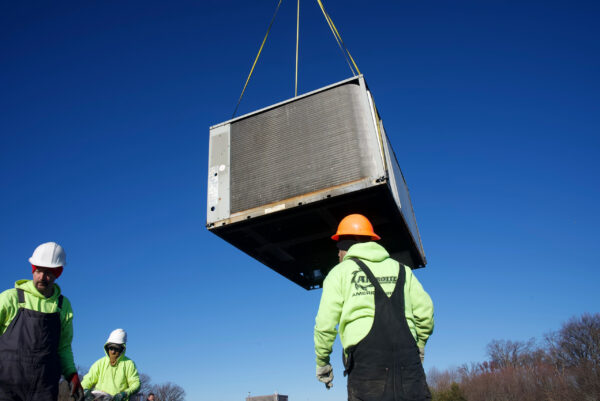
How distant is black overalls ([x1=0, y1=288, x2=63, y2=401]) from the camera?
2.74m

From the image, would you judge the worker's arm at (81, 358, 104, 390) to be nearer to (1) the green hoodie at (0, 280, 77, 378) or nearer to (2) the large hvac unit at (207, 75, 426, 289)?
(1) the green hoodie at (0, 280, 77, 378)

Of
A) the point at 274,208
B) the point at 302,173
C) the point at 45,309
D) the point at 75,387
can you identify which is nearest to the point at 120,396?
the point at 75,387

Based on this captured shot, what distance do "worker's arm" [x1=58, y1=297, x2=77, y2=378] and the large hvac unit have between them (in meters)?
1.82

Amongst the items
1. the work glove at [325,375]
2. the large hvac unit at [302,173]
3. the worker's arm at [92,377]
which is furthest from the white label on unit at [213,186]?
the work glove at [325,375]

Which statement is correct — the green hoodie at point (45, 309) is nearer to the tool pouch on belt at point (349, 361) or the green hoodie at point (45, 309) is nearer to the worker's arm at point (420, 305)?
the tool pouch on belt at point (349, 361)

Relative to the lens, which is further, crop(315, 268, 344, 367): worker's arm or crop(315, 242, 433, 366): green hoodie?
crop(315, 268, 344, 367): worker's arm

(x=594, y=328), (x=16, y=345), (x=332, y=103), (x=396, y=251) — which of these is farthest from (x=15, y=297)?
(x=594, y=328)

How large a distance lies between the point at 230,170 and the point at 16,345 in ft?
9.18

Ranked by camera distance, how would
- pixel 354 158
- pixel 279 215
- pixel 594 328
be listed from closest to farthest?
pixel 354 158, pixel 279 215, pixel 594 328

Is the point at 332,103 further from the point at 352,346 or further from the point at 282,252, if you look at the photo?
the point at 352,346

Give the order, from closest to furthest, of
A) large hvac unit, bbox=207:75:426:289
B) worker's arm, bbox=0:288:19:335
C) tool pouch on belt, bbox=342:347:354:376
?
tool pouch on belt, bbox=342:347:354:376 < worker's arm, bbox=0:288:19:335 < large hvac unit, bbox=207:75:426:289

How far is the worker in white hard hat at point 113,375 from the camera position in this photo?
4.61 meters

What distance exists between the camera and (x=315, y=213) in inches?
178

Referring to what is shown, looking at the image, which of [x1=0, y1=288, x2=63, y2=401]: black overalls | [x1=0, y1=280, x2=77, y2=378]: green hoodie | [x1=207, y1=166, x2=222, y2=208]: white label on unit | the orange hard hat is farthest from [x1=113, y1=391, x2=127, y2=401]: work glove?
the orange hard hat
